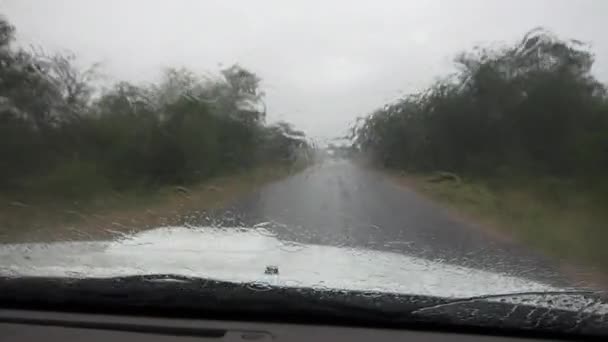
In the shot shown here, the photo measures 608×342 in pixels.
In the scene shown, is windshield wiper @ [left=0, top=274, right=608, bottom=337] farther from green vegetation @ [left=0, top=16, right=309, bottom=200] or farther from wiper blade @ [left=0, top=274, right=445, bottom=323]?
green vegetation @ [left=0, top=16, right=309, bottom=200]

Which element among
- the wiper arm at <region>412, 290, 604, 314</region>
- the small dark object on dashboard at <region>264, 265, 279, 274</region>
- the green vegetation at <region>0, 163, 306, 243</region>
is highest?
the green vegetation at <region>0, 163, 306, 243</region>

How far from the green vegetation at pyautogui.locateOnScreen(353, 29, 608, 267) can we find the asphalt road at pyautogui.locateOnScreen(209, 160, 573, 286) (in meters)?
0.68

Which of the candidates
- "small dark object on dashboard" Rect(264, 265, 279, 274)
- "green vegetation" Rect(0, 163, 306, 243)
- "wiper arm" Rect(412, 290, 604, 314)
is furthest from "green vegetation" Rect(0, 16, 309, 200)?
"wiper arm" Rect(412, 290, 604, 314)

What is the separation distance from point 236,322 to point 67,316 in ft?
2.96

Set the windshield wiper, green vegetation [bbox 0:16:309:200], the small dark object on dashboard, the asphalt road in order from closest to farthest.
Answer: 1. the windshield wiper
2. the small dark object on dashboard
3. the asphalt road
4. green vegetation [bbox 0:16:309:200]

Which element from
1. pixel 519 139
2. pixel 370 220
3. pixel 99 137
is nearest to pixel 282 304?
pixel 99 137

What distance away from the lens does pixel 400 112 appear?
9.34 meters

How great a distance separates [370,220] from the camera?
984 cm

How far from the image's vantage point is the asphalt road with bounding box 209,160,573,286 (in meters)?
6.43

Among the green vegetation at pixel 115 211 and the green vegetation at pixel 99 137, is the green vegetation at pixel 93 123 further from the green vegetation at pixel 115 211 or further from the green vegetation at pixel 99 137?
the green vegetation at pixel 115 211

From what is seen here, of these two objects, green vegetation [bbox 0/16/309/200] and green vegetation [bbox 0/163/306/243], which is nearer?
green vegetation [bbox 0/163/306/243]

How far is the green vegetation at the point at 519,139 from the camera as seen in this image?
8203 mm

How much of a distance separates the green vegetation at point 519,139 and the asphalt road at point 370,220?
68 centimetres

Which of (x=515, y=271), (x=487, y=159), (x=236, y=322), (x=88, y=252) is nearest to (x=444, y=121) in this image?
(x=487, y=159)
